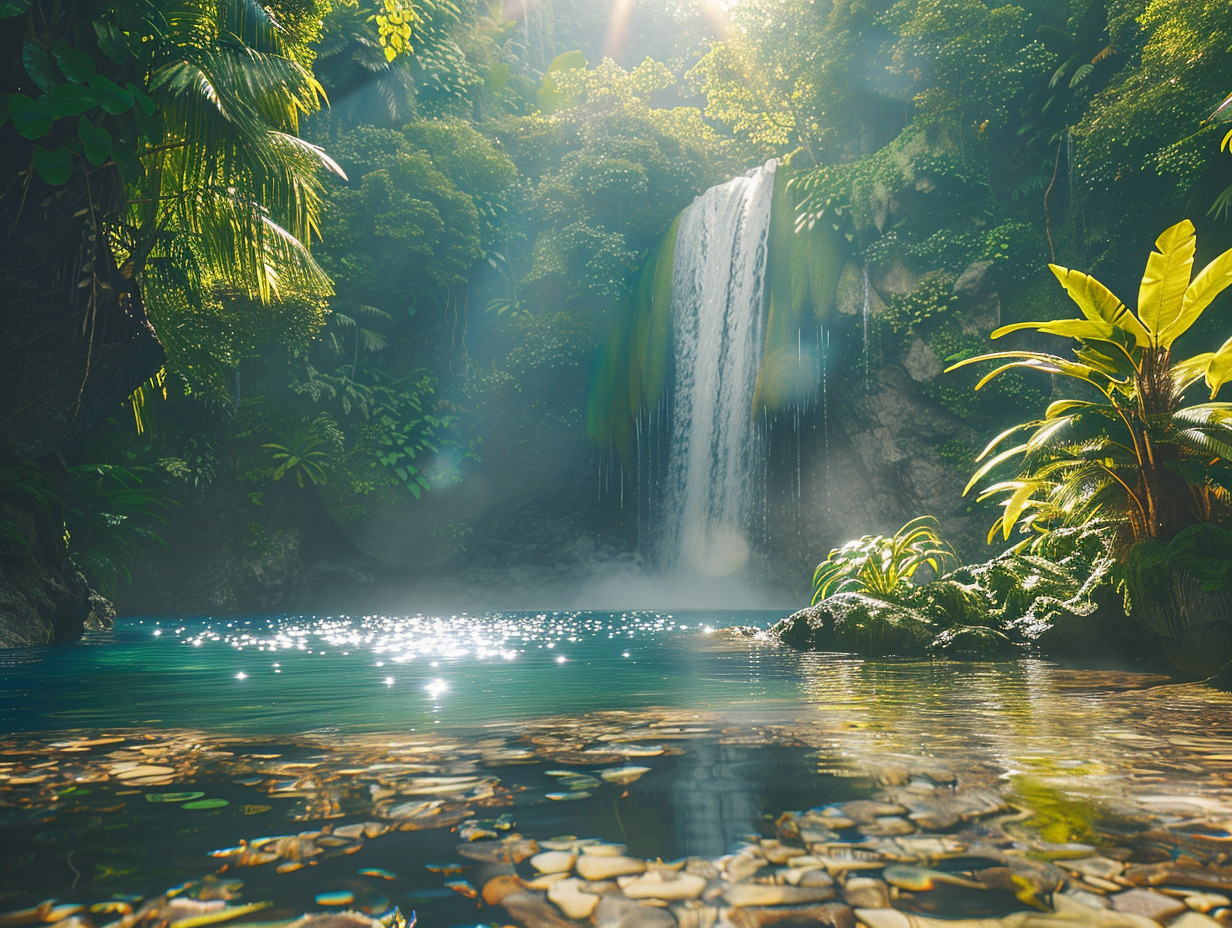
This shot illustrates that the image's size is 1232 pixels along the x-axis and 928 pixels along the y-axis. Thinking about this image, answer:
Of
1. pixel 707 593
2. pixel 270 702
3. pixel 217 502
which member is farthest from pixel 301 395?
pixel 270 702

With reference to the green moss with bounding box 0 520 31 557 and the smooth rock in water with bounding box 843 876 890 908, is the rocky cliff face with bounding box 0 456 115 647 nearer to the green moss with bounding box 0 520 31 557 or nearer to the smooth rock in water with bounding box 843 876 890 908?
the green moss with bounding box 0 520 31 557

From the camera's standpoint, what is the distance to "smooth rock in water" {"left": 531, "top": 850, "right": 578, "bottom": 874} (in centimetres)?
142

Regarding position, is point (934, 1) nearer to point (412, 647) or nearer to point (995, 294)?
point (995, 294)

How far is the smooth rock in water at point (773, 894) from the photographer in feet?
4.16

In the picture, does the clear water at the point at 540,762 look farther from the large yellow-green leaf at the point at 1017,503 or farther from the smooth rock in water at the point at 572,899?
the large yellow-green leaf at the point at 1017,503

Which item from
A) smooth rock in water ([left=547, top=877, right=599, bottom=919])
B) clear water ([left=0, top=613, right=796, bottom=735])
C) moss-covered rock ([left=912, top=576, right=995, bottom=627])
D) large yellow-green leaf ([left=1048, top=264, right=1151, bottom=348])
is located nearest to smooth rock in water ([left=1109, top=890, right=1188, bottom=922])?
smooth rock in water ([left=547, top=877, right=599, bottom=919])

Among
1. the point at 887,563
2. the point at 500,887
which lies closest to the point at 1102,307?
the point at 887,563

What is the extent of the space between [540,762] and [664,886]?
105cm

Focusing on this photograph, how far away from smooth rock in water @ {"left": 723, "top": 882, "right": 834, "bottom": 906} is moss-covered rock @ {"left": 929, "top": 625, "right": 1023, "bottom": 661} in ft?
16.5

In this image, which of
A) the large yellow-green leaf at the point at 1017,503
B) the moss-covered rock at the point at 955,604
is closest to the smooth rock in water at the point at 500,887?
the large yellow-green leaf at the point at 1017,503

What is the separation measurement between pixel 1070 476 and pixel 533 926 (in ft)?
17.0

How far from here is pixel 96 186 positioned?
7.30 m

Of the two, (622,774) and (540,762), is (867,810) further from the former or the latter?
(540,762)

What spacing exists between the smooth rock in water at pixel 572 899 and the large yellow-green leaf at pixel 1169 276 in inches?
204
